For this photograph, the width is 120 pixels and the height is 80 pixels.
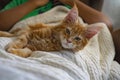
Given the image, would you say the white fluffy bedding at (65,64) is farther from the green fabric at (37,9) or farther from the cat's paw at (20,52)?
the green fabric at (37,9)

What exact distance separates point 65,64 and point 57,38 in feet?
0.52

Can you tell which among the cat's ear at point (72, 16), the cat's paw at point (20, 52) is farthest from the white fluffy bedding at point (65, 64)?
the cat's ear at point (72, 16)

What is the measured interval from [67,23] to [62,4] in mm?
574

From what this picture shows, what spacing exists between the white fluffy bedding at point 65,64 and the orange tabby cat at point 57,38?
37 millimetres

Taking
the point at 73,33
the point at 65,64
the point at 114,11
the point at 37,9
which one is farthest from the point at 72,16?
the point at 114,11

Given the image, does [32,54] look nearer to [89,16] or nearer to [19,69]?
[19,69]

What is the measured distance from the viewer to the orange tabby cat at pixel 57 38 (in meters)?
1.04

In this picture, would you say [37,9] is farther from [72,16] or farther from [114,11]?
[114,11]

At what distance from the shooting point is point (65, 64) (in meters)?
0.97

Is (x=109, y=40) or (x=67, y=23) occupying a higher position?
(x=67, y=23)

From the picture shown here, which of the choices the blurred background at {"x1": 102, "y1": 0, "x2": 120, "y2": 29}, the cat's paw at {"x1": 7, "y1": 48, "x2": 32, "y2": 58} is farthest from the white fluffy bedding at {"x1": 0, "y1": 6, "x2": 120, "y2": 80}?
the blurred background at {"x1": 102, "y1": 0, "x2": 120, "y2": 29}

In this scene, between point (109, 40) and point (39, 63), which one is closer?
point (39, 63)

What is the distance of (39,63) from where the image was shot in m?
0.97

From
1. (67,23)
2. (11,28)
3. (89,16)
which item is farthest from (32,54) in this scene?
(89,16)
